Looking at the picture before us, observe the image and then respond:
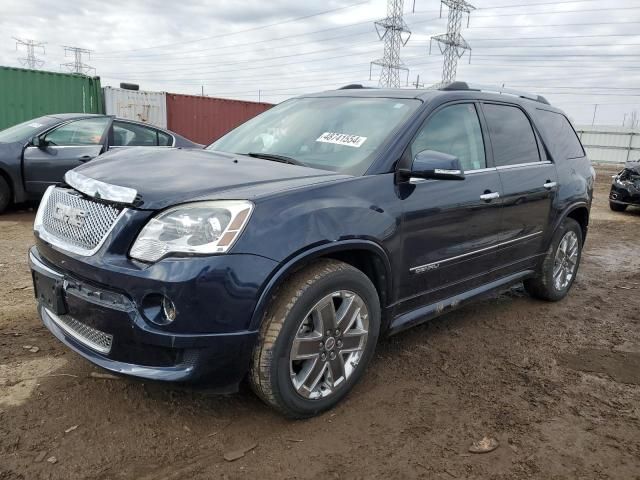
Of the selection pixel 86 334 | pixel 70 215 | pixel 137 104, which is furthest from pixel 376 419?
pixel 137 104

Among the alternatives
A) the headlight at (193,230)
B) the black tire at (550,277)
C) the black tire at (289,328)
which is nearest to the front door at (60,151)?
the headlight at (193,230)

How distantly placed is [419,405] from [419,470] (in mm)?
579

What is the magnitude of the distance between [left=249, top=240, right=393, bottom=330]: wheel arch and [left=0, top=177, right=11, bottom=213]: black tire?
6318mm

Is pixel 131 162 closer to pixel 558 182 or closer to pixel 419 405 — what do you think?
pixel 419 405

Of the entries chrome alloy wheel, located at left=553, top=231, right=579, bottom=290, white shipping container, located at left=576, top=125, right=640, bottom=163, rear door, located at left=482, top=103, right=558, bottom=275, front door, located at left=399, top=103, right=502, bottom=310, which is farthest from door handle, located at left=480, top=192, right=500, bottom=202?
white shipping container, located at left=576, top=125, right=640, bottom=163

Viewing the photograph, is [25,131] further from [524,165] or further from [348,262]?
[524,165]

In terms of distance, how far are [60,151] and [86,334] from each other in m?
5.64

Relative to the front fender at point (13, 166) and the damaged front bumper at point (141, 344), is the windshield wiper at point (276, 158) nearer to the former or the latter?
the damaged front bumper at point (141, 344)

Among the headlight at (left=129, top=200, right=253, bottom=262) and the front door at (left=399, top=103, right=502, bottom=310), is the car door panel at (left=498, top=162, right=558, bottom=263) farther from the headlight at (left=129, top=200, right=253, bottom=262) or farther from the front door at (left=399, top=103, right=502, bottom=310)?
the headlight at (left=129, top=200, right=253, bottom=262)

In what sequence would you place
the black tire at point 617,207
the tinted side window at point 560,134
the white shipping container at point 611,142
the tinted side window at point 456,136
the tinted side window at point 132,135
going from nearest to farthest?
the tinted side window at point 456,136 < the tinted side window at point 560,134 < the tinted side window at point 132,135 < the black tire at point 617,207 < the white shipping container at point 611,142

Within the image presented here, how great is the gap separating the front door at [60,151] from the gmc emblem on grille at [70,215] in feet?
15.8

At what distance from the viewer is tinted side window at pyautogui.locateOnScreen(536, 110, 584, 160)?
4.59m

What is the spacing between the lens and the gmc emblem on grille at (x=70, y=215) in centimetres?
257

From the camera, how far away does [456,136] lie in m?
3.57
